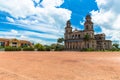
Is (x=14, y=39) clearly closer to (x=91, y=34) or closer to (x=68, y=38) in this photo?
(x=68, y=38)

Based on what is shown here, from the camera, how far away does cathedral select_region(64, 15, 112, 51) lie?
82.1 meters

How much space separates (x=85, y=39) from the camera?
81.4m

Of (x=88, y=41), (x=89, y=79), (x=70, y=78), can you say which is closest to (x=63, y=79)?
(x=70, y=78)

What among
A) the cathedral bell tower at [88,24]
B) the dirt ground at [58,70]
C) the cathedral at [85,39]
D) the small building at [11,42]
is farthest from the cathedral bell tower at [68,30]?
the dirt ground at [58,70]

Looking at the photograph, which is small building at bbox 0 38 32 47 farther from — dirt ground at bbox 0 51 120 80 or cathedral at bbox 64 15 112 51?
dirt ground at bbox 0 51 120 80

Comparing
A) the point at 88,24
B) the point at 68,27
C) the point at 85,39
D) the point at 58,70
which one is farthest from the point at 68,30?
the point at 58,70

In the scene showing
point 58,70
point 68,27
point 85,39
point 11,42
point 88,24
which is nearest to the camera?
point 58,70

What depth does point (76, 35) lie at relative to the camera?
90750 mm

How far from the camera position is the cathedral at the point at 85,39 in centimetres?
8208

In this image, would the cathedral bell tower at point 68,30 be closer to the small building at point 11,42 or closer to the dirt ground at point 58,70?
the small building at point 11,42

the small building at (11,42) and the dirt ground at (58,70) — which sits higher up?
the small building at (11,42)

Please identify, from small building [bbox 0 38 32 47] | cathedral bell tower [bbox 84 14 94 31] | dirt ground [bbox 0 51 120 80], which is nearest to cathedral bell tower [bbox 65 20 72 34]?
cathedral bell tower [bbox 84 14 94 31]

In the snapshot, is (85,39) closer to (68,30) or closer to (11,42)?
(68,30)

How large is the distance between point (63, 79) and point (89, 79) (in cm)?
150
